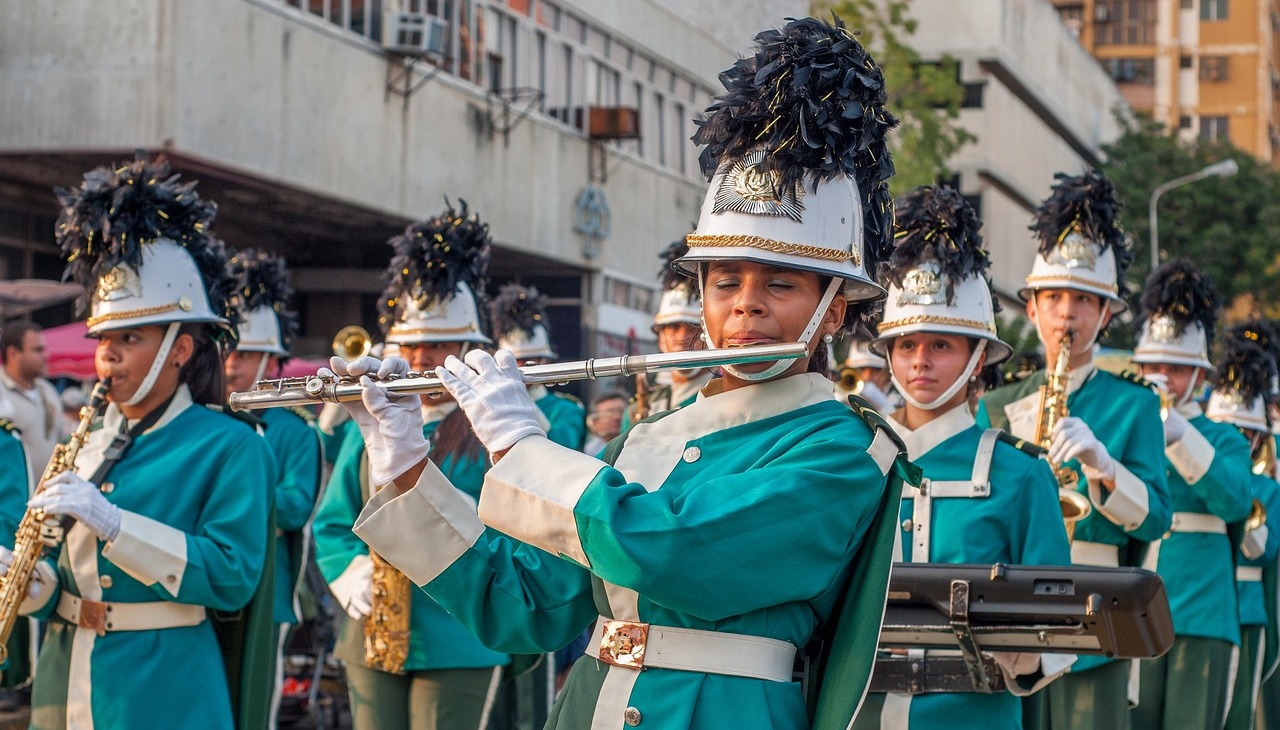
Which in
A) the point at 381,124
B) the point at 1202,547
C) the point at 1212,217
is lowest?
the point at 1202,547

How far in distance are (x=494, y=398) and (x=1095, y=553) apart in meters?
4.49

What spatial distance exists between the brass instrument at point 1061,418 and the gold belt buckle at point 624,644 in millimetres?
3722

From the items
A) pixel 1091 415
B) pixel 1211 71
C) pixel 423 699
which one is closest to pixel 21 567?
pixel 423 699

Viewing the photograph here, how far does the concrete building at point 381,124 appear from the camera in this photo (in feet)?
61.8

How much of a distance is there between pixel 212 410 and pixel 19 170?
47.2ft

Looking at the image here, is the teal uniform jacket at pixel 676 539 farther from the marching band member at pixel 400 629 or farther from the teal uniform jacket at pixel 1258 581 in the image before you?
the teal uniform jacket at pixel 1258 581

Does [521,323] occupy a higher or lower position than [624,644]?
higher

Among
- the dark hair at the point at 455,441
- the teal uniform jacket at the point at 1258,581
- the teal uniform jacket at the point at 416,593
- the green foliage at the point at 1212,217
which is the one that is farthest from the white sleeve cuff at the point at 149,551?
the green foliage at the point at 1212,217

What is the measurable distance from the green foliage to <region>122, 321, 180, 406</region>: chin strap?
1663 inches

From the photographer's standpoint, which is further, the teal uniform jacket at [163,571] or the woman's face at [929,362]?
the woman's face at [929,362]

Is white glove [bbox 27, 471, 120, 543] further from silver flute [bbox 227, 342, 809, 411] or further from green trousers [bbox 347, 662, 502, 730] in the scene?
green trousers [bbox 347, 662, 502, 730]

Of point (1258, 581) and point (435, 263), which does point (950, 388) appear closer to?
point (435, 263)

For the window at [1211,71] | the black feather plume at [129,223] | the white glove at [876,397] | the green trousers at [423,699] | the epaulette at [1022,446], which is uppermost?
the window at [1211,71]

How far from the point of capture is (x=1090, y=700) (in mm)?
7312
